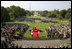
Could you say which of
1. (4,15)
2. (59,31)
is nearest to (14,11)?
(4,15)

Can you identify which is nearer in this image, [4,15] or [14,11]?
[4,15]

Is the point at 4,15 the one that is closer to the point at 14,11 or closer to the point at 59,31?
the point at 14,11

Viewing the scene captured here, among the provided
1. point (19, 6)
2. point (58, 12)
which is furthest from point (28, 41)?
point (58, 12)

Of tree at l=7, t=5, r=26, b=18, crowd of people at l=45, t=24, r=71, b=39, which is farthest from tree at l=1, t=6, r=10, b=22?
crowd of people at l=45, t=24, r=71, b=39

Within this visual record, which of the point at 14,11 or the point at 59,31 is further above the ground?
the point at 14,11

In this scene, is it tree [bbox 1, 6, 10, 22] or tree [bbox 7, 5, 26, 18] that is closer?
A: tree [bbox 1, 6, 10, 22]

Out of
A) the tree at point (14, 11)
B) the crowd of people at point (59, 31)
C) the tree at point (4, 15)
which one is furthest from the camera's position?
the tree at point (14, 11)

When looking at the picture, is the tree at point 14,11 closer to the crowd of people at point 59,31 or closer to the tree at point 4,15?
the tree at point 4,15

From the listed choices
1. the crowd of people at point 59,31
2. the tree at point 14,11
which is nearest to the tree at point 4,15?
the tree at point 14,11

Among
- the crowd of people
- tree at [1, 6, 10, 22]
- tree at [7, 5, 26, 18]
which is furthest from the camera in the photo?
tree at [7, 5, 26, 18]

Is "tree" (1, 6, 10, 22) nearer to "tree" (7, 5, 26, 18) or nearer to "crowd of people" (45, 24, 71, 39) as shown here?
"tree" (7, 5, 26, 18)

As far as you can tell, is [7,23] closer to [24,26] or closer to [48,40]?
[24,26]
